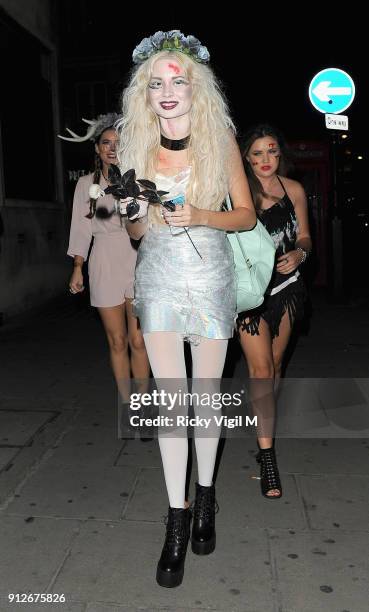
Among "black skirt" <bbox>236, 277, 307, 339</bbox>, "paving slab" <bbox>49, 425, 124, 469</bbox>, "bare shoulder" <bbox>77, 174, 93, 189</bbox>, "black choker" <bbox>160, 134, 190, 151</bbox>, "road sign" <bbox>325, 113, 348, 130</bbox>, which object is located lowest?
"paving slab" <bbox>49, 425, 124, 469</bbox>

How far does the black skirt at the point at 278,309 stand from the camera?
Answer: 3201 mm

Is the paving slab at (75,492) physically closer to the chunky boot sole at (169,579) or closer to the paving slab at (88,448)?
the paving slab at (88,448)

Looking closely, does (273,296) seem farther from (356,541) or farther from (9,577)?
(9,577)

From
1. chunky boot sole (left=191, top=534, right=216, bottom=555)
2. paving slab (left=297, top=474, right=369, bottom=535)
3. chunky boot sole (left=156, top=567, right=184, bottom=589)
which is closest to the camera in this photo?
chunky boot sole (left=156, top=567, right=184, bottom=589)

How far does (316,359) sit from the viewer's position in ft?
19.8

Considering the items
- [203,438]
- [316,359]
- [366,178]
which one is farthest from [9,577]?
[366,178]

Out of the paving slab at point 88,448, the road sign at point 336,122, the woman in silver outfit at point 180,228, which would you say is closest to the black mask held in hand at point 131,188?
the woman in silver outfit at point 180,228

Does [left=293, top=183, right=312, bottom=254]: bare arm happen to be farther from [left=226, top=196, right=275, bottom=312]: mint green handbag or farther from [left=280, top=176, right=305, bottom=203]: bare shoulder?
[left=226, top=196, right=275, bottom=312]: mint green handbag

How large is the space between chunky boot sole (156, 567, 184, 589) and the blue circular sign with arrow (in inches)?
327

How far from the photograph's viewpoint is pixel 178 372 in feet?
8.21

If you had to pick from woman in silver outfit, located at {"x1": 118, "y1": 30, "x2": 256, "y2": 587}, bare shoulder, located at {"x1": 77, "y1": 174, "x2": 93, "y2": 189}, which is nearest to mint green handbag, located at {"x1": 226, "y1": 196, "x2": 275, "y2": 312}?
woman in silver outfit, located at {"x1": 118, "y1": 30, "x2": 256, "y2": 587}

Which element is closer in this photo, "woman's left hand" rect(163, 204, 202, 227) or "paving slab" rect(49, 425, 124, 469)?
"woman's left hand" rect(163, 204, 202, 227)

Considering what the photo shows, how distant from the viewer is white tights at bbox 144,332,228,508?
2471 mm

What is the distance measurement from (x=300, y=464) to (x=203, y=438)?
3.85 feet
